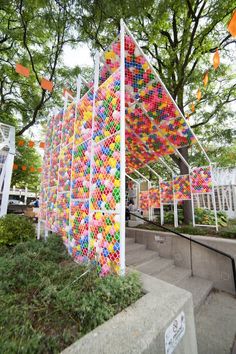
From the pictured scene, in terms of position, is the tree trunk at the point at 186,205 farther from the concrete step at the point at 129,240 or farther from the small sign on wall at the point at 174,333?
the small sign on wall at the point at 174,333

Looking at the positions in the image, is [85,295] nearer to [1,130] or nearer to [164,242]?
[164,242]

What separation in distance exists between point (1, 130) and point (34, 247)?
4.45 meters

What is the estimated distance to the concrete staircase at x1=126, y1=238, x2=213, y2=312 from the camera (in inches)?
123

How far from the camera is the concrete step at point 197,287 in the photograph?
2.86 m

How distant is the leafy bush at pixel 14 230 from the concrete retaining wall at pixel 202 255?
3.10 metres

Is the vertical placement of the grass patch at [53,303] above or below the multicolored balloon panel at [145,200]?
below

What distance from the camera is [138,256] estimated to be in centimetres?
401

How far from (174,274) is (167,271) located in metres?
0.17

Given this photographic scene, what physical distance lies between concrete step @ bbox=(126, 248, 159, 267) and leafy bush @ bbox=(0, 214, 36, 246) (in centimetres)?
233

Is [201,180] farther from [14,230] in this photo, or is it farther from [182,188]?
A: [14,230]

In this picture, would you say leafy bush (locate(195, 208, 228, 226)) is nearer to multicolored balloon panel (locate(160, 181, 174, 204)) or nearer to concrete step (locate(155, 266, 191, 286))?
multicolored balloon panel (locate(160, 181, 174, 204))

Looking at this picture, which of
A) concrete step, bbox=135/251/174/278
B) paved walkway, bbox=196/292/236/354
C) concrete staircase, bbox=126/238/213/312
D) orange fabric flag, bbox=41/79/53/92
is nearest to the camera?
paved walkway, bbox=196/292/236/354

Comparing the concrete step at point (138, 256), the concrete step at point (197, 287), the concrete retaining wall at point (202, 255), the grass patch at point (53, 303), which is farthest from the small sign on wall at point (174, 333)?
the concrete retaining wall at point (202, 255)

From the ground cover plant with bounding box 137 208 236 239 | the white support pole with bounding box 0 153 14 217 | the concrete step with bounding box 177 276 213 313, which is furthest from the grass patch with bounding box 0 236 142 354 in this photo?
the white support pole with bounding box 0 153 14 217
